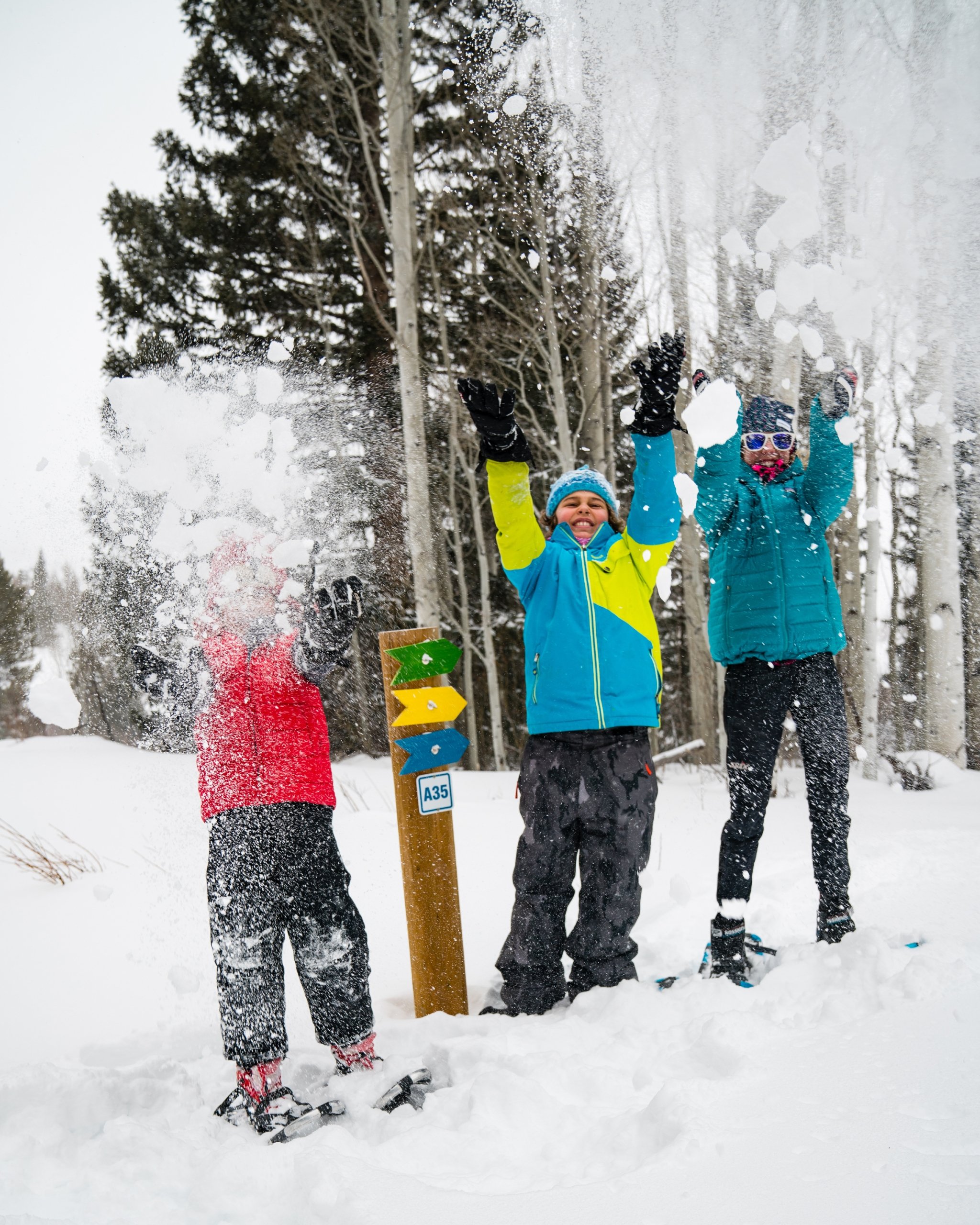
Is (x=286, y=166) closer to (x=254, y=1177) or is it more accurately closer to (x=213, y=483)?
(x=213, y=483)

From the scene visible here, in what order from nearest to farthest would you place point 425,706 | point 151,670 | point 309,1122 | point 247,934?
point 309,1122 < point 247,934 < point 151,670 < point 425,706

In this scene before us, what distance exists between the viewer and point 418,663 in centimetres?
263

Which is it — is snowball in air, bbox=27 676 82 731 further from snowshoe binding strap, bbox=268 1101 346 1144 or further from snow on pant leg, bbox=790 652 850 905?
snow on pant leg, bbox=790 652 850 905

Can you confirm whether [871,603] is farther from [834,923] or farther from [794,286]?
[834,923]

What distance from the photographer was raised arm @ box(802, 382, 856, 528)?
260 cm

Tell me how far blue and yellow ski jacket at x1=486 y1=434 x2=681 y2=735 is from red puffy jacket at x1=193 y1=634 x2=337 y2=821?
2.37 ft

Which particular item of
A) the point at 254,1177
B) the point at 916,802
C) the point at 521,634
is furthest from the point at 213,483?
the point at 521,634

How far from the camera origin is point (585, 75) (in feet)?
23.8

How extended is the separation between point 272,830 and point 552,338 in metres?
7.86

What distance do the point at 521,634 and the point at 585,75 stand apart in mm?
11225

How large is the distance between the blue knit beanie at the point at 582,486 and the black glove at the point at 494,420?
28 centimetres

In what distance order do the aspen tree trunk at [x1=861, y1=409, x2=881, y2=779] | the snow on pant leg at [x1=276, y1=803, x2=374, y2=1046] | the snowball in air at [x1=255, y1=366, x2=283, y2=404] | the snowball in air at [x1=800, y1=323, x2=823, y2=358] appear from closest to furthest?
the snow on pant leg at [x1=276, y1=803, x2=374, y2=1046] < the snowball in air at [x1=255, y1=366, x2=283, y2=404] < the snowball in air at [x1=800, y1=323, x2=823, y2=358] < the aspen tree trunk at [x1=861, y1=409, x2=881, y2=779]

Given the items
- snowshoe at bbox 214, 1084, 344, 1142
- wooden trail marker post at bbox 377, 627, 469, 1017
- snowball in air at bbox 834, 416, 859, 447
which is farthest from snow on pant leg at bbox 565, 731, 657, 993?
snowball in air at bbox 834, 416, 859, 447

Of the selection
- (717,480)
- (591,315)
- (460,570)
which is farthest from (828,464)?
(460,570)
